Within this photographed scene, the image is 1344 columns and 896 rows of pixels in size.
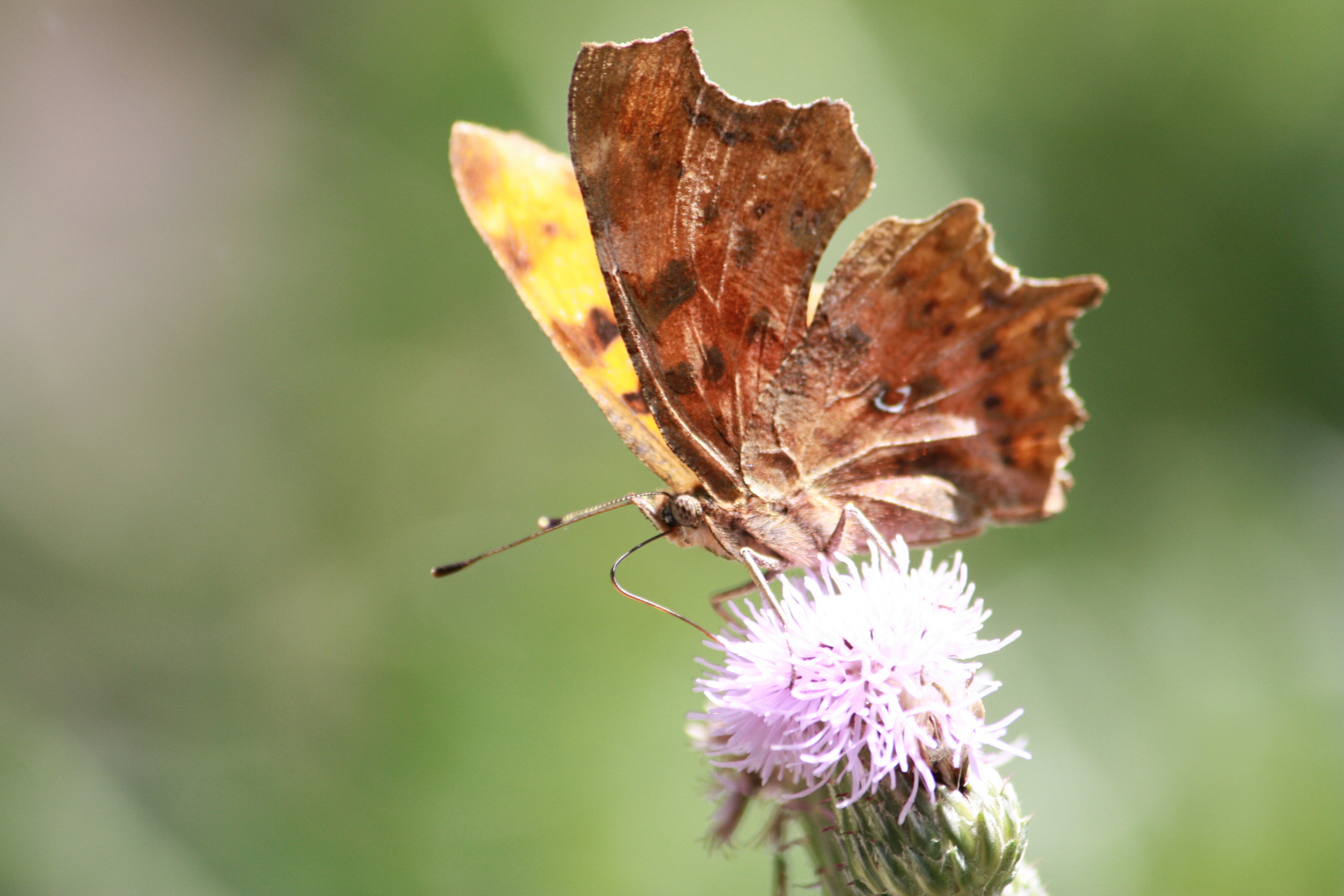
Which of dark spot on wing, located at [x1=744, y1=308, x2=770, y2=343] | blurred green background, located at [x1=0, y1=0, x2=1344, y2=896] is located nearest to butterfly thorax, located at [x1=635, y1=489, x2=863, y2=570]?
dark spot on wing, located at [x1=744, y1=308, x2=770, y2=343]

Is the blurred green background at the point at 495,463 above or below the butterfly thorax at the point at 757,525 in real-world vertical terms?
above

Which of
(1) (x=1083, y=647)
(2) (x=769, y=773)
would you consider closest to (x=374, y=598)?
(2) (x=769, y=773)

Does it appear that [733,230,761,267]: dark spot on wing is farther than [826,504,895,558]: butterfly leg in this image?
No

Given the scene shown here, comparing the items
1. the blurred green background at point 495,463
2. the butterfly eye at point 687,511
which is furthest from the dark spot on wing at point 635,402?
the blurred green background at point 495,463

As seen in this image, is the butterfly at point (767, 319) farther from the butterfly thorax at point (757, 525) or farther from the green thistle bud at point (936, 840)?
the green thistle bud at point (936, 840)

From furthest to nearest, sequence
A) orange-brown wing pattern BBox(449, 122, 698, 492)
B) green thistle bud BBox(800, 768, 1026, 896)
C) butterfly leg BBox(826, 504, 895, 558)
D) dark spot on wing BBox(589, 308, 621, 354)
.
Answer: dark spot on wing BBox(589, 308, 621, 354) < orange-brown wing pattern BBox(449, 122, 698, 492) < butterfly leg BBox(826, 504, 895, 558) < green thistle bud BBox(800, 768, 1026, 896)

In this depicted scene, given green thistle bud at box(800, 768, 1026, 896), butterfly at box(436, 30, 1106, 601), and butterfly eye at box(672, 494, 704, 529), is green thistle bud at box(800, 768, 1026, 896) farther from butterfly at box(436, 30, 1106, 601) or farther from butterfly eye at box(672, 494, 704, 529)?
butterfly eye at box(672, 494, 704, 529)

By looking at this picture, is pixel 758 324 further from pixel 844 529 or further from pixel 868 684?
pixel 868 684
